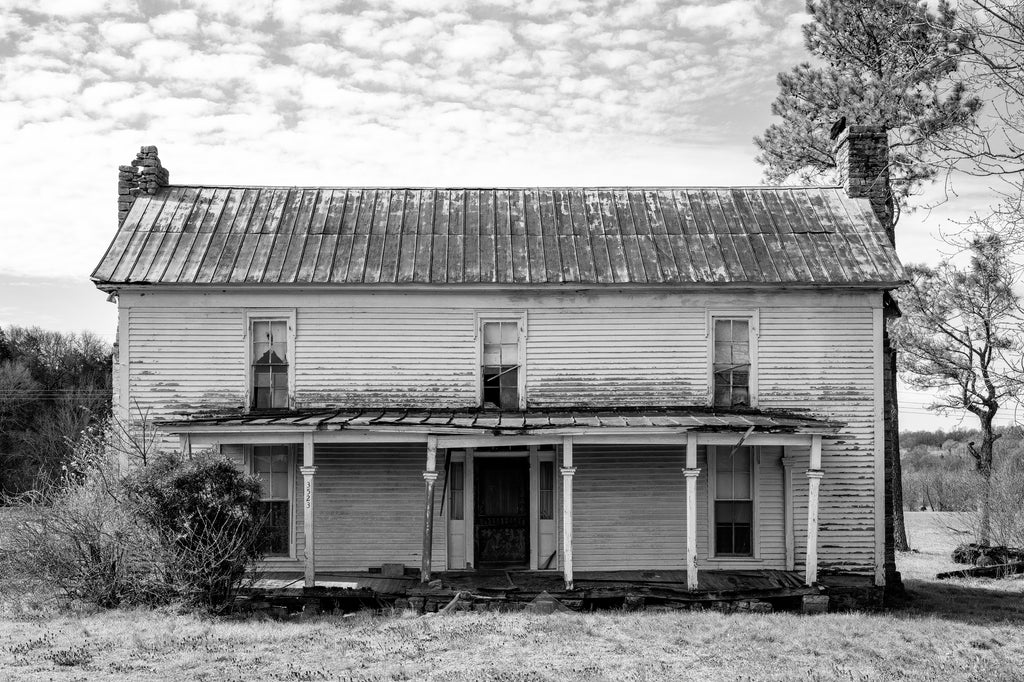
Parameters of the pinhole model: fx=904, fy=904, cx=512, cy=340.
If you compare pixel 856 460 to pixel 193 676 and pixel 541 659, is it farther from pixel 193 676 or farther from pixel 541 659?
pixel 193 676

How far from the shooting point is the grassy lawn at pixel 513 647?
32.7 feet

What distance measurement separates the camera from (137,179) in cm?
1684

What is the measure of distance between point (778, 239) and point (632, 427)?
4975 mm

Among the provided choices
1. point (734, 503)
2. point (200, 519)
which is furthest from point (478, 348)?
point (200, 519)

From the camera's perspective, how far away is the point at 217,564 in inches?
Result: 481

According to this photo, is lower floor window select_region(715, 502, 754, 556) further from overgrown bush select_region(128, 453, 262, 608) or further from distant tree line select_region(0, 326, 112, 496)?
distant tree line select_region(0, 326, 112, 496)

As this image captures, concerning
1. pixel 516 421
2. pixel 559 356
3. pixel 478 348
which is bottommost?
pixel 516 421

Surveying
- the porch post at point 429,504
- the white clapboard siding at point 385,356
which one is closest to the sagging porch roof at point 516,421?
the porch post at point 429,504

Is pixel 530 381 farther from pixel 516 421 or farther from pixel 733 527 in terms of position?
pixel 733 527

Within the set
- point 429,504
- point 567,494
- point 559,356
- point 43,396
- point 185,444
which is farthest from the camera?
point 43,396

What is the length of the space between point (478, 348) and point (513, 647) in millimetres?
5636

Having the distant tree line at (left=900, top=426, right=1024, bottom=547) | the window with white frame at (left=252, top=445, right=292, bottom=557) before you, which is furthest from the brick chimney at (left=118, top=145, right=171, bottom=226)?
the distant tree line at (left=900, top=426, right=1024, bottom=547)

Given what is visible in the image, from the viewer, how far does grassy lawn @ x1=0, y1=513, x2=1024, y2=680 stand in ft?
32.7

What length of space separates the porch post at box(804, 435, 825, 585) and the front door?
15.0ft
